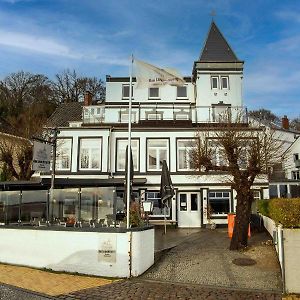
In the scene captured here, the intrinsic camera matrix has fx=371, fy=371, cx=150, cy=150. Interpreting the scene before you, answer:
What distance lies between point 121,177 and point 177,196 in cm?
398

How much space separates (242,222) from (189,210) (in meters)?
11.2

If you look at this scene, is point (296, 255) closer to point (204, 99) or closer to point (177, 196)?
point (177, 196)

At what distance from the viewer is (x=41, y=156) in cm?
1506

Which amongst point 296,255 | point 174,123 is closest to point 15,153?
point 174,123

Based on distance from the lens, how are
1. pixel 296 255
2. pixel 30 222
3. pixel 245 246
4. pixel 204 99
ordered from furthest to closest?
pixel 204 99, pixel 245 246, pixel 30 222, pixel 296 255

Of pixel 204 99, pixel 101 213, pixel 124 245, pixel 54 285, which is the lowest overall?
pixel 54 285

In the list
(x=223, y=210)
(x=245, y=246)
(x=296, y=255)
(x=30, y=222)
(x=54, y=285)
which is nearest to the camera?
(x=296, y=255)

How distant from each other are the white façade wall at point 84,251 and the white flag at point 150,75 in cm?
470

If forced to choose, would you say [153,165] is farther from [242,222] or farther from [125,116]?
[242,222]

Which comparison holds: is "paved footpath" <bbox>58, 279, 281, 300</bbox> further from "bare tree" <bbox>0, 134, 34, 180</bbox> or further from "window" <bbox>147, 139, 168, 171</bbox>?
"bare tree" <bbox>0, 134, 34, 180</bbox>

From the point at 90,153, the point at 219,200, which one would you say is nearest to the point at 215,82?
the point at 219,200

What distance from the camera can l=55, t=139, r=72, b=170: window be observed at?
85.0 ft

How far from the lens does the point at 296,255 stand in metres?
8.93

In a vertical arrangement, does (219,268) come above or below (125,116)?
below
